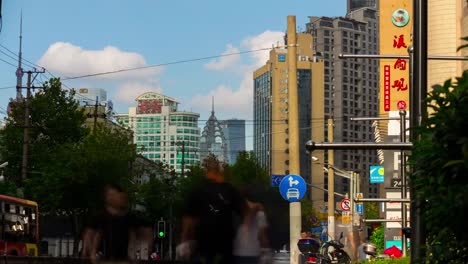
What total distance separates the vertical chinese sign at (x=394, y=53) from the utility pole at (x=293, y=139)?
123 feet

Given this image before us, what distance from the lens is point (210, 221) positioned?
12.4 m

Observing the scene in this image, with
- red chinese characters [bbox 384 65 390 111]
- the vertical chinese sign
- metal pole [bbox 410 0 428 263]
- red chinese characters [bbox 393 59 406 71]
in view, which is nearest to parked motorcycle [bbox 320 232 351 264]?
metal pole [bbox 410 0 428 263]

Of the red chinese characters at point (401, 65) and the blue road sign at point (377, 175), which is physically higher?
the red chinese characters at point (401, 65)

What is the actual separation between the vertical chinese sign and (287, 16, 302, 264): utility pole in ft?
123

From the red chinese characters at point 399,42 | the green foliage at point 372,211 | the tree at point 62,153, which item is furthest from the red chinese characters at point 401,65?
the green foliage at point 372,211

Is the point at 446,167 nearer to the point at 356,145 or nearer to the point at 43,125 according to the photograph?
the point at 356,145

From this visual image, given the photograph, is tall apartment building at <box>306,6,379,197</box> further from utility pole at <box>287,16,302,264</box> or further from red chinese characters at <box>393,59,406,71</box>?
utility pole at <box>287,16,302,264</box>

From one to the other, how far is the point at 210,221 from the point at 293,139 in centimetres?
1203

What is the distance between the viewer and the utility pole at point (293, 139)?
24.2 meters

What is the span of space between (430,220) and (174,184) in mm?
96283

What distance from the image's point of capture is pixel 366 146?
12.4m

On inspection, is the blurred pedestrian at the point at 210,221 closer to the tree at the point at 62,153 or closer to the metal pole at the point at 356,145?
the metal pole at the point at 356,145

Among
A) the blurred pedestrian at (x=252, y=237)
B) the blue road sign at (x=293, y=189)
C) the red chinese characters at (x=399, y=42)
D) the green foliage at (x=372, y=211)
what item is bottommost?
the green foliage at (x=372, y=211)

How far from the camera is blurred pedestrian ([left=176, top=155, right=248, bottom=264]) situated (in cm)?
1234
